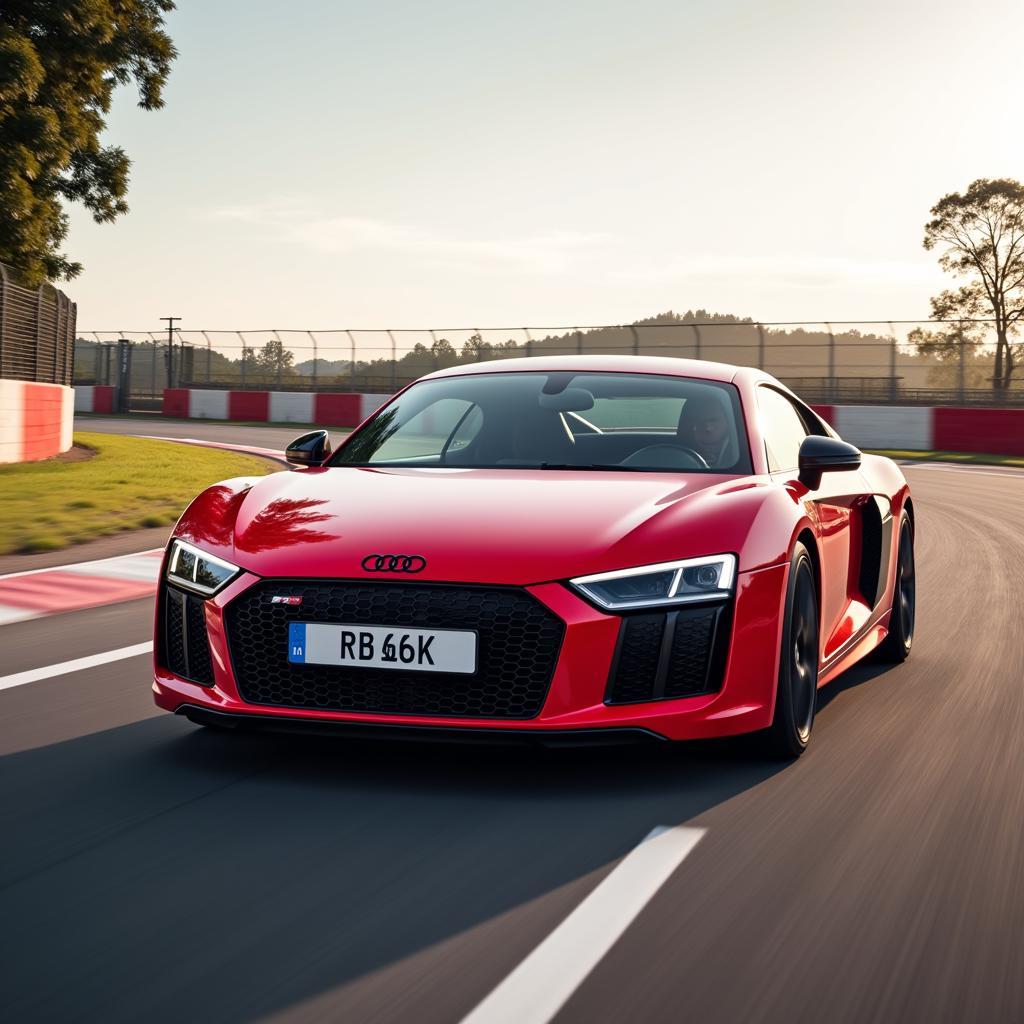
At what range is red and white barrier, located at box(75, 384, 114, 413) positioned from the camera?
47450 mm

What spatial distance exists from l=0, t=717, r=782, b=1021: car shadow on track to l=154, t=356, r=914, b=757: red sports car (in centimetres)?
21

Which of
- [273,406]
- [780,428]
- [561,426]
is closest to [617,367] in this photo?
[561,426]

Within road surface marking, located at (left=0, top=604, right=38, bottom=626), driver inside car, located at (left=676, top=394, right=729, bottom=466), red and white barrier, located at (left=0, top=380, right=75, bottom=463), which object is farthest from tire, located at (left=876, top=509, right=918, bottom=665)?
red and white barrier, located at (left=0, top=380, right=75, bottom=463)

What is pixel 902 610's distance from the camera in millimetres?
6555

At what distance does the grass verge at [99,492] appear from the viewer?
1154 centimetres

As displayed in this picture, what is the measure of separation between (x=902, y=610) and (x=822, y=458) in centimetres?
170

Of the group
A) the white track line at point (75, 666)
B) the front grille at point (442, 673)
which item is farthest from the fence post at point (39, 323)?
the front grille at point (442, 673)

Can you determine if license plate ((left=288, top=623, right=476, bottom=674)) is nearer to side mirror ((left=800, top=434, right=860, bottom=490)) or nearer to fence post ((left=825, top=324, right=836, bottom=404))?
side mirror ((left=800, top=434, right=860, bottom=490))

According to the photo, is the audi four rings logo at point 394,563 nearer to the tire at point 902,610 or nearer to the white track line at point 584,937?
the white track line at point 584,937

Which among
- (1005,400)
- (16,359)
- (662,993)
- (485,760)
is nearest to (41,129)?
(16,359)

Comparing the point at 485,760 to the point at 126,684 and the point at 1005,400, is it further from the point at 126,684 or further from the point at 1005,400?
the point at 1005,400

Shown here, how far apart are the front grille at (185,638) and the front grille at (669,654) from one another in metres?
1.21

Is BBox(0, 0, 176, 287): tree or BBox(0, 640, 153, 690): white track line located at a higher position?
BBox(0, 0, 176, 287): tree

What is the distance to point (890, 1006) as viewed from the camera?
268cm
